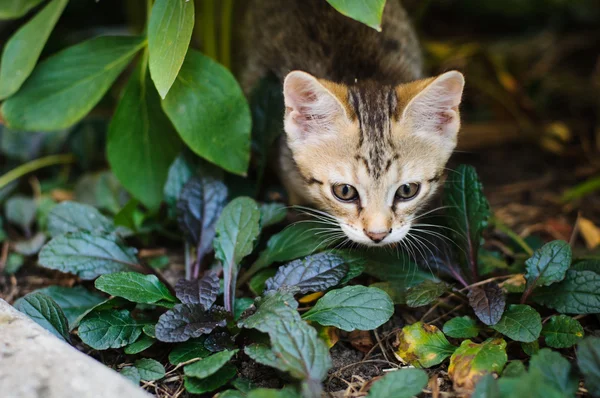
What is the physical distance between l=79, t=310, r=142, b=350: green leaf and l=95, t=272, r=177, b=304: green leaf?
0.10m

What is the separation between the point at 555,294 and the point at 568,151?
1943 mm

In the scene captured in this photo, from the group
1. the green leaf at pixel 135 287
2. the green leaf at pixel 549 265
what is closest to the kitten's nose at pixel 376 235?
the green leaf at pixel 549 265

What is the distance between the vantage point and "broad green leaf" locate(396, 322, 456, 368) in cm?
236

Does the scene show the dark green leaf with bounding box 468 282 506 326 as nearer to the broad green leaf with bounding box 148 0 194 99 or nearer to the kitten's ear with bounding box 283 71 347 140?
the kitten's ear with bounding box 283 71 347 140

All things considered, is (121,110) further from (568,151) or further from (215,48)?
(568,151)

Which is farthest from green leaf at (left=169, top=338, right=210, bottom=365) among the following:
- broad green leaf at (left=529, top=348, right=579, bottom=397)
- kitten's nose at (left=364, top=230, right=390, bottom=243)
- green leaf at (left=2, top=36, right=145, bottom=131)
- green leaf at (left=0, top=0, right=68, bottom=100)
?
green leaf at (left=0, top=0, right=68, bottom=100)

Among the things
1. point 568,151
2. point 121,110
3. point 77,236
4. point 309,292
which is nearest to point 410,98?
point 309,292

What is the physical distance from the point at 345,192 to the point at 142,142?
1080 mm

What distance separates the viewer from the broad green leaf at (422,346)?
2363 mm

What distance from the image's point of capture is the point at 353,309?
7.59 feet

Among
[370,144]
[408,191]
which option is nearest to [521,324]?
[408,191]

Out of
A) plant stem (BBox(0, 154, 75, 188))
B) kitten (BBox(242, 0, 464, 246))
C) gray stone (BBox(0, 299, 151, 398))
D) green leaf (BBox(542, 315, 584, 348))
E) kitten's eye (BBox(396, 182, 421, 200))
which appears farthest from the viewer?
plant stem (BBox(0, 154, 75, 188))

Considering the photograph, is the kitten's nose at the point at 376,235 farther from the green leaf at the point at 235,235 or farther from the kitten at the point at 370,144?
the green leaf at the point at 235,235

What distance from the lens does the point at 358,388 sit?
89.9 inches
